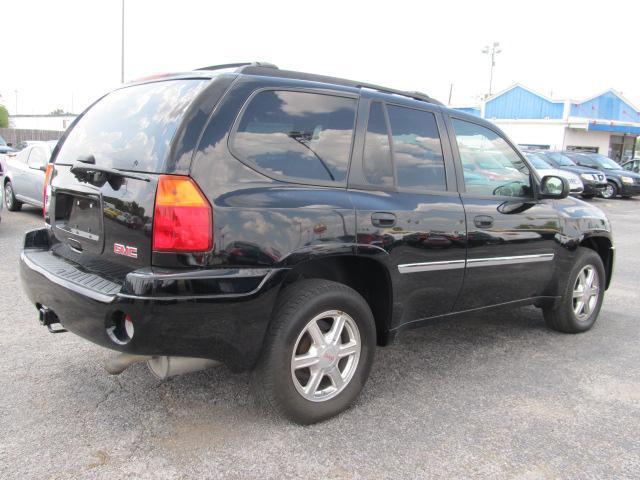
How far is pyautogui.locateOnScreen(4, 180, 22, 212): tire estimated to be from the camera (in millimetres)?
11359

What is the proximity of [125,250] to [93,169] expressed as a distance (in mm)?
532

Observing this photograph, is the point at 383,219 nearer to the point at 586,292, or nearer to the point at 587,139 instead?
the point at 586,292

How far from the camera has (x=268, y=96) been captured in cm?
306

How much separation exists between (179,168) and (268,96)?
656 millimetres

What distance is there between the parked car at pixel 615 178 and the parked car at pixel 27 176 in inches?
741

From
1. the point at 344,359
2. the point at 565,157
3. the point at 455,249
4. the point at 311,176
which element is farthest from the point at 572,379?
the point at 565,157

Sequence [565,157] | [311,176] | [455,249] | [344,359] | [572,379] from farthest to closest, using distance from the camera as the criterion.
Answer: [565,157] < [572,379] < [455,249] < [344,359] < [311,176]

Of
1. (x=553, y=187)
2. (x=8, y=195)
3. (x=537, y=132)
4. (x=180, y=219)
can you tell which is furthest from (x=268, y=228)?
(x=537, y=132)

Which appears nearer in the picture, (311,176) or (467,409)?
(311,176)

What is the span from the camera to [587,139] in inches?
1407

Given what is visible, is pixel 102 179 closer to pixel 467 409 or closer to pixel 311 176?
pixel 311 176

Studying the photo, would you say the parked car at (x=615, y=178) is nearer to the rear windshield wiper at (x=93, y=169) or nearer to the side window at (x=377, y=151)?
the side window at (x=377, y=151)

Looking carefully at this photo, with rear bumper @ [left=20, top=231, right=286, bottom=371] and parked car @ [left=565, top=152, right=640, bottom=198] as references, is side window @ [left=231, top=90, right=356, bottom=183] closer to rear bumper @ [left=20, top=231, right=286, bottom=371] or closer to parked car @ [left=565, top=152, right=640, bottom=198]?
rear bumper @ [left=20, top=231, right=286, bottom=371]

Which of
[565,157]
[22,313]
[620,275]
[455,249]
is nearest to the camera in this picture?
[455,249]
